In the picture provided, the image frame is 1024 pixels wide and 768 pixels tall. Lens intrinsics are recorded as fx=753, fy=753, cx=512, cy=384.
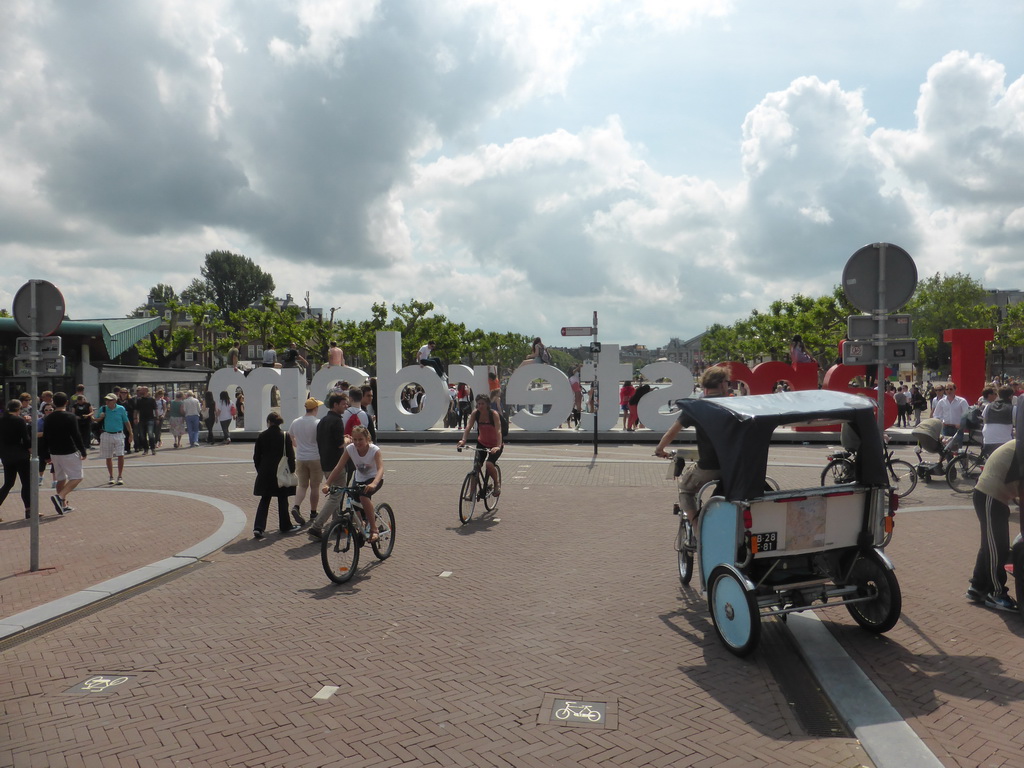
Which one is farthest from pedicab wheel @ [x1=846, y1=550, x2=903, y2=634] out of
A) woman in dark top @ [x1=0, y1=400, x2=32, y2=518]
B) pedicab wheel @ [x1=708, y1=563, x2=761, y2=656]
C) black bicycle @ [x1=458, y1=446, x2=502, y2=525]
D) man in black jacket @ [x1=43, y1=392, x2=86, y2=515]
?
woman in dark top @ [x1=0, y1=400, x2=32, y2=518]

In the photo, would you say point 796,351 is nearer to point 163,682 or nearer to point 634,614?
point 634,614

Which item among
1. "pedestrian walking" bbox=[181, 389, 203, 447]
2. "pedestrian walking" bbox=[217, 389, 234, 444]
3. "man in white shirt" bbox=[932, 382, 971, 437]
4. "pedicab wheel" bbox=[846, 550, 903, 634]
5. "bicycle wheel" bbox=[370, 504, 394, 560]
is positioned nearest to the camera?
"pedicab wheel" bbox=[846, 550, 903, 634]

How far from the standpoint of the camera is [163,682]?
479cm

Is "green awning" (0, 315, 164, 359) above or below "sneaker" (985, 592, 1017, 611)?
above

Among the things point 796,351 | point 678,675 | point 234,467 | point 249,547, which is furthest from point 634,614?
point 796,351

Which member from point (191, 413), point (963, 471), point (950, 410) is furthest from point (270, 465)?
point (191, 413)

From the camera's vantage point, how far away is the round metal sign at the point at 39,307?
774 centimetres

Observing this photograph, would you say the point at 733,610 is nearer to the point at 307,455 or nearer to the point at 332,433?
the point at 332,433

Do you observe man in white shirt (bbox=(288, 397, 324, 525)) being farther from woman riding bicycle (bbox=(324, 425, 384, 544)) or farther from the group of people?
woman riding bicycle (bbox=(324, 425, 384, 544))

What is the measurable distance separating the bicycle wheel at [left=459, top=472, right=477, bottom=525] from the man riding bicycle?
394 cm

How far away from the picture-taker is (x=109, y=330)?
3488 centimetres

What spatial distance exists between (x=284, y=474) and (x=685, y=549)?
527cm

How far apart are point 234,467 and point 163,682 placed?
1253 centimetres

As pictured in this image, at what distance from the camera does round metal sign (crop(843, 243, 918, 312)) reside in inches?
262
